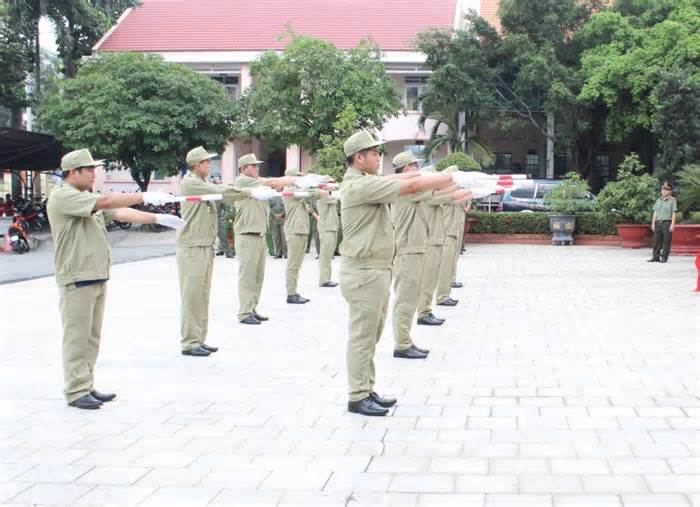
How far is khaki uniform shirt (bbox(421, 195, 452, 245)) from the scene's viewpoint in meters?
8.45

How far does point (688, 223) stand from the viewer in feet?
66.2

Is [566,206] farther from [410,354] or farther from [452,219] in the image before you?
[410,354]

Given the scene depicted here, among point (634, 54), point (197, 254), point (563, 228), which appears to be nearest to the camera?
point (197, 254)

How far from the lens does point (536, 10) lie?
99.8 ft

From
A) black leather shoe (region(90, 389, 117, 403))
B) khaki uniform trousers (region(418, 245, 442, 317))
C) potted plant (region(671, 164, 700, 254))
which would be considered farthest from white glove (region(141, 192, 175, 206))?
potted plant (region(671, 164, 700, 254))

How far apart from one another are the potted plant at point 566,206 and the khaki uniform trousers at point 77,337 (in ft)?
61.2

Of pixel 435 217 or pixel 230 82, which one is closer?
pixel 435 217

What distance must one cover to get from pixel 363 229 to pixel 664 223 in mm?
13203

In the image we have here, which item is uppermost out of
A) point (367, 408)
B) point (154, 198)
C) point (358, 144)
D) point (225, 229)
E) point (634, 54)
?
point (634, 54)

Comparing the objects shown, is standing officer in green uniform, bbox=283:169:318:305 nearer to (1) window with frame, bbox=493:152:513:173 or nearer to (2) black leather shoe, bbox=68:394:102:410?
(2) black leather shoe, bbox=68:394:102:410

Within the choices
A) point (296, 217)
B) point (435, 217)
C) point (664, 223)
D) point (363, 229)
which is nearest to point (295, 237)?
point (296, 217)

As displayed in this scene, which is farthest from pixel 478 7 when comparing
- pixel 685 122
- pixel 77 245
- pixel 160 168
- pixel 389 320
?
pixel 77 245

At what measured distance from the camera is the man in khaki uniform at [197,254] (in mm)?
7660

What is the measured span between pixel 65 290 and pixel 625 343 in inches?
199
